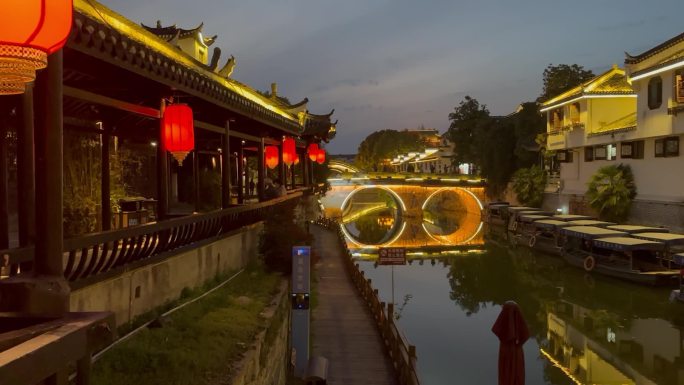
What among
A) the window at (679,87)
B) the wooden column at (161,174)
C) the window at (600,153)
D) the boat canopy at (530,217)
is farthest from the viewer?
the boat canopy at (530,217)

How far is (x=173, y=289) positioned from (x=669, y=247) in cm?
2284

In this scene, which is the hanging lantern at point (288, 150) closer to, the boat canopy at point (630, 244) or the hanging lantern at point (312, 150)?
the hanging lantern at point (312, 150)

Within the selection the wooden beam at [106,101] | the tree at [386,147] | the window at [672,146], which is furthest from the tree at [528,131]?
the tree at [386,147]

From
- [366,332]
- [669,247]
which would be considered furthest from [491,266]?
[366,332]

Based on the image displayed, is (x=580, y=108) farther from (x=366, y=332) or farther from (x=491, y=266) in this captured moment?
(x=366, y=332)

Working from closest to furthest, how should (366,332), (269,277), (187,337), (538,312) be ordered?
(187,337) < (269,277) < (366,332) < (538,312)

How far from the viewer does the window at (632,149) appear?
32.2 meters

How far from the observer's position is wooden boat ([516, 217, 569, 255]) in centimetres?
3312

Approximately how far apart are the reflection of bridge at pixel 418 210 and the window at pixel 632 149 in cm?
1342

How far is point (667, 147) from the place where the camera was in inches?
1156

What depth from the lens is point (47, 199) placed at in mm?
3164

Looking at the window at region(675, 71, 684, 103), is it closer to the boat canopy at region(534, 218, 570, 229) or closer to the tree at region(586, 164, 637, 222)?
the tree at region(586, 164, 637, 222)

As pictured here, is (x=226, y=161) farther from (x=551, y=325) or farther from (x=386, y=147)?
(x=386, y=147)

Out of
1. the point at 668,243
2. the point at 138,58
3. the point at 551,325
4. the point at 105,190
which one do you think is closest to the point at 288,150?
the point at 105,190
